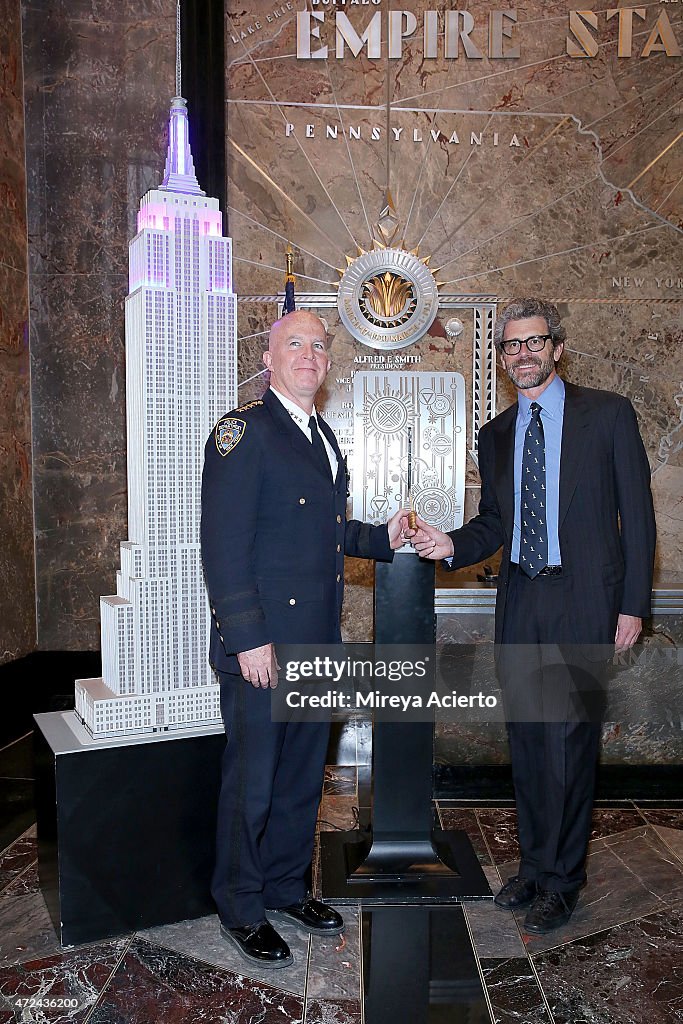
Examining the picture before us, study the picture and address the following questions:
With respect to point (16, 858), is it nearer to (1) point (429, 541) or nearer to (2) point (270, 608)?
(2) point (270, 608)

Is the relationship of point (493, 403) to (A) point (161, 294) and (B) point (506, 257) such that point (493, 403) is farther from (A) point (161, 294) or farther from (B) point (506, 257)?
(A) point (161, 294)

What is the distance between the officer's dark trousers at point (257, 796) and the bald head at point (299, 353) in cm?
87

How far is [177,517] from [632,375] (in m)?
2.96

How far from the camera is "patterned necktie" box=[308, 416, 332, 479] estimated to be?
102 inches

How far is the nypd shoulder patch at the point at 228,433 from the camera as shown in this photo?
2.41 meters

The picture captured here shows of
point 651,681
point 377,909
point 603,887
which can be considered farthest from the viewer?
point 651,681

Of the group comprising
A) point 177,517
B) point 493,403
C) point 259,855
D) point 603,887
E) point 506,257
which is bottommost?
point 603,887

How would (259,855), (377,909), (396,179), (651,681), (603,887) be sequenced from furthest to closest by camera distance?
(396,179) → (651,681) → (603,887) → (377,909) → (259,855)

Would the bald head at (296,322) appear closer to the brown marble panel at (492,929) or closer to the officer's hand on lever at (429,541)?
the officer's hand on lever at (429,541)

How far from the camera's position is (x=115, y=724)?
256 cm

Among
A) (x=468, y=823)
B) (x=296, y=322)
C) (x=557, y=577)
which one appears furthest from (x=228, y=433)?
(x=468, y=823)

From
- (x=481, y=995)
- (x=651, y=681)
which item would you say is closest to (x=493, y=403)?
(x=651, y=681)

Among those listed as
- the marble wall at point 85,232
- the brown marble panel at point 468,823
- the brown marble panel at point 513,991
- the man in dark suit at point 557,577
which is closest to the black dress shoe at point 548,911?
the man in dark suit at point 557,577
